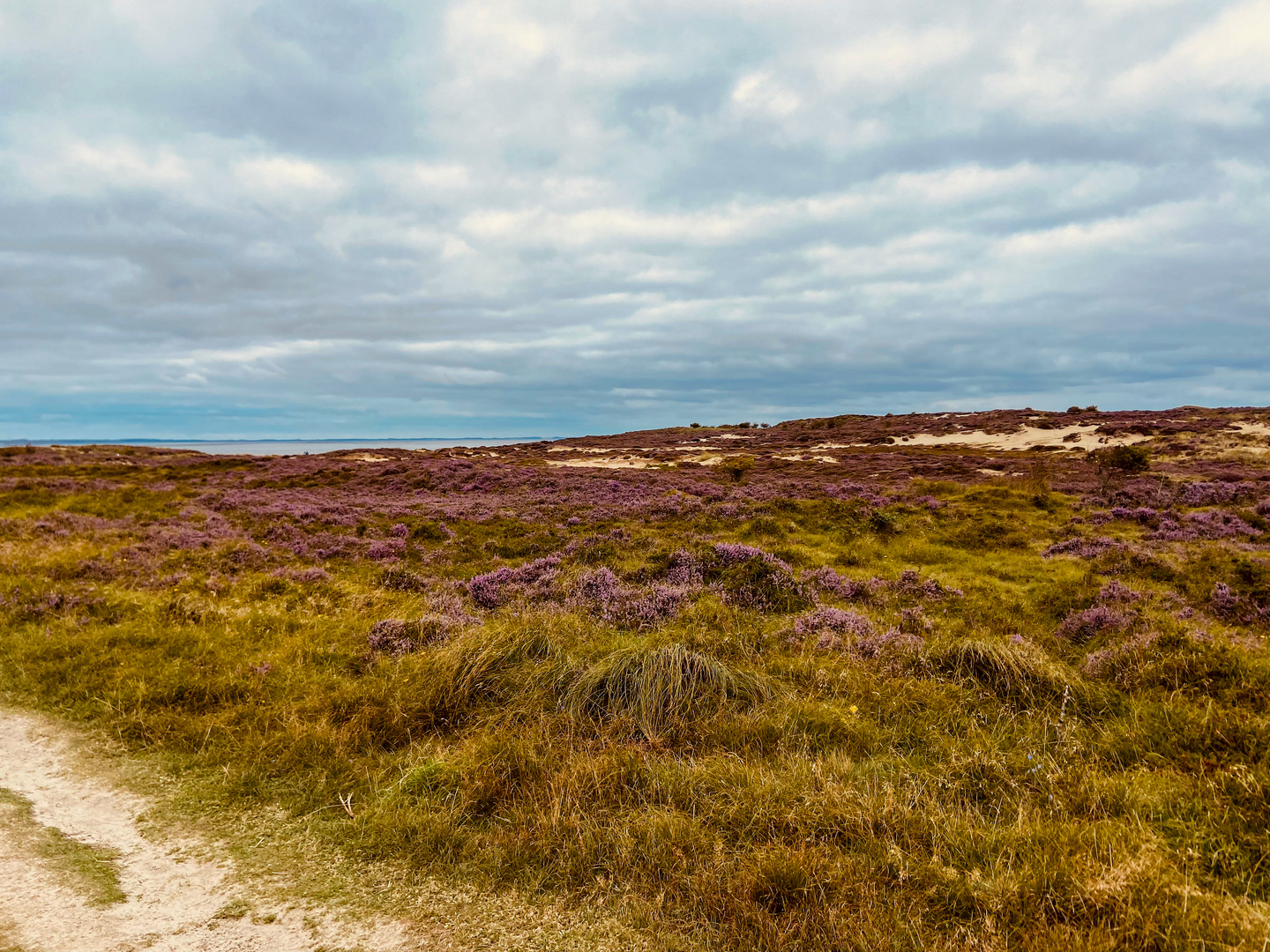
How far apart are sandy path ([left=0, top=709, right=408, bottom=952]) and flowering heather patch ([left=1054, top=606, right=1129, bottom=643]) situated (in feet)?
34.4

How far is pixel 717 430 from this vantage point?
4013 inches

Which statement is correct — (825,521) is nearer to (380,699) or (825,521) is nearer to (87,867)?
(380,699)

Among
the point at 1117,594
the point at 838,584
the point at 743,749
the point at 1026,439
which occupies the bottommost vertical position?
the point at 743,749

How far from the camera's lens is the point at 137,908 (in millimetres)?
4180

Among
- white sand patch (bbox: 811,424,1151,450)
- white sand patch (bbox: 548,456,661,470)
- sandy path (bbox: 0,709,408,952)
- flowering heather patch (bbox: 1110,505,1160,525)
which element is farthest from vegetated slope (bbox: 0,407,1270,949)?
white sand patch (bbox: 811,424,1151,450)

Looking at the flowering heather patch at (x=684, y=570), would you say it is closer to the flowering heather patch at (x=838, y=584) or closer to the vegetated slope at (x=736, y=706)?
the vegetated slope at (x=736, y=706)

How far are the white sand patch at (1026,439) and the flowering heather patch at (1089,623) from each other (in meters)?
48.4

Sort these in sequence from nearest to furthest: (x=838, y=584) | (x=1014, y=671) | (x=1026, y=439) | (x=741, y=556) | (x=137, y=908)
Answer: (x=137, y=908)
(x=1014, y=671)
(x=838, y=584)
(x=741, y=556)
(x=1026, y=439)

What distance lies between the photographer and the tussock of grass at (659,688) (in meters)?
6.86

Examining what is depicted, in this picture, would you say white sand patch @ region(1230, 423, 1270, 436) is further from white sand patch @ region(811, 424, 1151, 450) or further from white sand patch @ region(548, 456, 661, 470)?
white sand patch @ region(548, 456, 661, 470)

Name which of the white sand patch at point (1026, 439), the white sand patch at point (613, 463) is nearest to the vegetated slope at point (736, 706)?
the white sand patch at point (613, 463)

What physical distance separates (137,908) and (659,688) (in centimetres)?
499

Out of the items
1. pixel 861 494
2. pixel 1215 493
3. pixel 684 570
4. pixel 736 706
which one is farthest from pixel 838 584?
pixel 1215 493

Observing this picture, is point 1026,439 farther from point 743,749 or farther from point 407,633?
point 407,633
